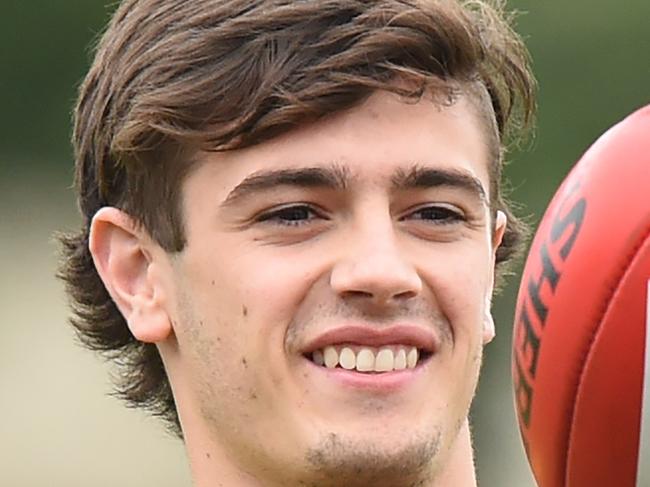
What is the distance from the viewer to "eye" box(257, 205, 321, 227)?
295 cm

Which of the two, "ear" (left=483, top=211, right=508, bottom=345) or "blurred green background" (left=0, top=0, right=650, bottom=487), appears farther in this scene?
"blurred green background" (left=0, top=0, right=650, bottom=487)

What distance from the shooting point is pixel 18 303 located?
9180 millimetres

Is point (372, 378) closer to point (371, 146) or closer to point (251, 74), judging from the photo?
point (371, 146)

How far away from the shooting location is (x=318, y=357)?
115 inches

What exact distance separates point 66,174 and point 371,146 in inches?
250

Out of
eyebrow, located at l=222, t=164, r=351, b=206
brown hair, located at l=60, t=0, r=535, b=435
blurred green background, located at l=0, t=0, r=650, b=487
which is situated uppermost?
blurred green background, located at l=0, t=0, r=650, b=487

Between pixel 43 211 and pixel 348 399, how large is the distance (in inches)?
257

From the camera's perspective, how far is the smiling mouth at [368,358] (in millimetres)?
2885

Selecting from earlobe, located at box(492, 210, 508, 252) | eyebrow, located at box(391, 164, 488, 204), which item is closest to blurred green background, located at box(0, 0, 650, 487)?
earlobe, located at box(492, 210, 508, 252)

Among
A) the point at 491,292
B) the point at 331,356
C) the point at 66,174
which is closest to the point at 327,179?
the point at 331,356

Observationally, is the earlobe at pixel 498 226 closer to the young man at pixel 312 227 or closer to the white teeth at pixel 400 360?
the young man at pixel 312 227

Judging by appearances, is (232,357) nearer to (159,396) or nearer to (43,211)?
(159,396)

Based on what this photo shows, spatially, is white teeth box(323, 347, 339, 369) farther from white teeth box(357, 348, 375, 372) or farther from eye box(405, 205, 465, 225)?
eye box(405, 205, 465, 225)

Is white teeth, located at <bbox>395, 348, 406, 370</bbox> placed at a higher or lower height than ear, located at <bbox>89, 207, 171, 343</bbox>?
lower
